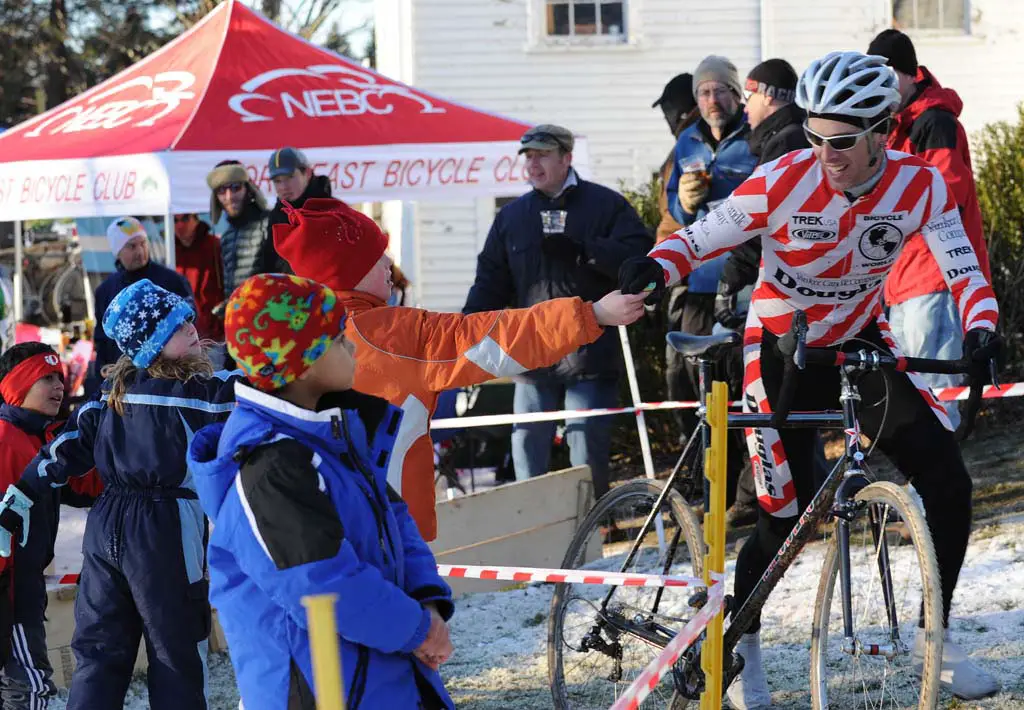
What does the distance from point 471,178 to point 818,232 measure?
5241 millimetres

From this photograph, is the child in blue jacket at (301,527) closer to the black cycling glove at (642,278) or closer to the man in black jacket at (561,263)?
the black cycling glove at (642,278)

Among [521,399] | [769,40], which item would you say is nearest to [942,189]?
[521,399]

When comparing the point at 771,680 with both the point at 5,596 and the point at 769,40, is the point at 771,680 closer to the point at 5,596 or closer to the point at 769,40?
the point at 5,596

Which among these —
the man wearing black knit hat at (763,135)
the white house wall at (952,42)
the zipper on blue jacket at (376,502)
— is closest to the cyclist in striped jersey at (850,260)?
the man wearing black knit hat at (763,135)

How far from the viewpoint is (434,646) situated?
2.63 metres

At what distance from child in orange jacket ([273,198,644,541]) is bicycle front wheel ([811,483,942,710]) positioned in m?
0.93

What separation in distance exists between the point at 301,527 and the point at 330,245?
3.87ft

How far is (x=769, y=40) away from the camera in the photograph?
15.5 metres

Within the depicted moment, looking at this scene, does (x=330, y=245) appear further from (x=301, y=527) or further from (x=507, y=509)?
(x=507, y=509)

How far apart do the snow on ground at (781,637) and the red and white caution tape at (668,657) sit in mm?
1022

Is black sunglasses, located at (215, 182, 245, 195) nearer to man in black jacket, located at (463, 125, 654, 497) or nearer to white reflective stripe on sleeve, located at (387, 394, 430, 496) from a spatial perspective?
man in black jacket, located at (463, 125, 654, 497)

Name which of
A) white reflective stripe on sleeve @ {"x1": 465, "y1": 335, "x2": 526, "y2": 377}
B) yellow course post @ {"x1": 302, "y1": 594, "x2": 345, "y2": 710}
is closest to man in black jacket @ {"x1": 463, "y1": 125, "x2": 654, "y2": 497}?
white reflective stripe on sleeve @ {"x1": 465, "y1": 335, "x2": 526, "y2": 377}

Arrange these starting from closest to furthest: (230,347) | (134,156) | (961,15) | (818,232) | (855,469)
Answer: (230,347)
(855,469)
(818,232)
(134,156)
(961,15)

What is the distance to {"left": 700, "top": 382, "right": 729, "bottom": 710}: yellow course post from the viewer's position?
368 cm
